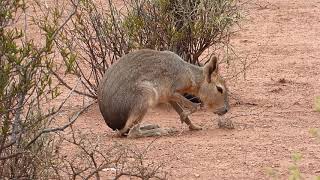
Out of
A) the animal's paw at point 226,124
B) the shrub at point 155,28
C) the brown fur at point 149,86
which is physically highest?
the shrub at point 155,28

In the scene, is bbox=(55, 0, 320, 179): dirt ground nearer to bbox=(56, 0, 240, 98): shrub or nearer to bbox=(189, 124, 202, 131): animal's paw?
bbox=(189, 124, 202, 131): animal's paw

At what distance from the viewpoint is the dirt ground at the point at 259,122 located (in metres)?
7.61

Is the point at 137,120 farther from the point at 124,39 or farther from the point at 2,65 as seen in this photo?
the point at 2,65

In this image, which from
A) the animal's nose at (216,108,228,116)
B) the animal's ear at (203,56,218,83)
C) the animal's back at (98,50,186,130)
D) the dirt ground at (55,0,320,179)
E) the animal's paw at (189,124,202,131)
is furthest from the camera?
the animal's nose at (216,108,228,116)

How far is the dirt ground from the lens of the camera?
7609 mm

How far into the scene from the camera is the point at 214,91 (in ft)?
31.2

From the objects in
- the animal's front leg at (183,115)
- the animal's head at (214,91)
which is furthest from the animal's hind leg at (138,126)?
the animal's head at (214,91)

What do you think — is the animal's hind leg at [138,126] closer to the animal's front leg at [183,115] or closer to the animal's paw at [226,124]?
the animal's front leg at [183,115]

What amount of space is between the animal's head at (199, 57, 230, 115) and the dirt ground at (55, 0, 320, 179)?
0.52 feet

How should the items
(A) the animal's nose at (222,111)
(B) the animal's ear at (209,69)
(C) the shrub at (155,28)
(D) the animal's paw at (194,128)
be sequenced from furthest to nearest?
(C) the shrub at (155,28) < (A) the animal's nose at (222,111) < (B) the animal's ear at (209,69) < (D) the animal's paw at (194,128)

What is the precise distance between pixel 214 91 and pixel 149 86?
920mm

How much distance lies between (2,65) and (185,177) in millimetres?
1926

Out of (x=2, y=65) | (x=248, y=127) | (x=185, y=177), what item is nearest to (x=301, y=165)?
(x=185, y=177)

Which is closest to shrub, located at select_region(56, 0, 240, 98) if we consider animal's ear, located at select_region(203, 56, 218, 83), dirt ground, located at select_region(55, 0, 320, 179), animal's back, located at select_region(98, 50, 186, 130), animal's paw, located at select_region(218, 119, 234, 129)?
dirt ground, located at select_region(55, 0, 320, 179)
